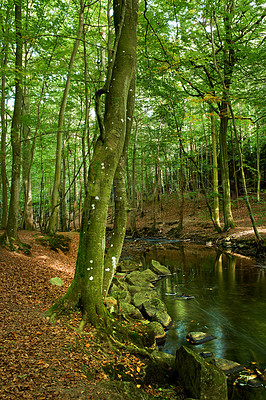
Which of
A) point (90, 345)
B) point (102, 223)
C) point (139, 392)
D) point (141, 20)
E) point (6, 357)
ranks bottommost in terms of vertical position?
point (139, 392)

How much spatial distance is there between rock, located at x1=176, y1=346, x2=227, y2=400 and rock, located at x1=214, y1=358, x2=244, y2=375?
103 centimetres

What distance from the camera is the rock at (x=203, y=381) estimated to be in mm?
3539

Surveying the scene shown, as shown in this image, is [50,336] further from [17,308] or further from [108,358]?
[17,308]

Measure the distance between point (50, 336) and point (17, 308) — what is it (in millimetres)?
1280

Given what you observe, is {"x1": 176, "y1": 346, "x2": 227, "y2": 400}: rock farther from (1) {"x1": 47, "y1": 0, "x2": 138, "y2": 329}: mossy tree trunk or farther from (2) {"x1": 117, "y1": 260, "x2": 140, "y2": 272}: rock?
(2) {"x1": 117, "y1": 260, "x2": 140, "y2": 272}: rock

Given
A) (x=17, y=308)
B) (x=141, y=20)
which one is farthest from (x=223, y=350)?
(x=141, y=20)

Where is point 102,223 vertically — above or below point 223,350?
above

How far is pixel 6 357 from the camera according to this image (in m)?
3.08

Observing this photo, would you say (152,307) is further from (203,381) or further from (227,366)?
(203,381)

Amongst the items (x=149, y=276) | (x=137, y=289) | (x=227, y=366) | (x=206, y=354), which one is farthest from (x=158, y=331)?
(x=149, y=276)

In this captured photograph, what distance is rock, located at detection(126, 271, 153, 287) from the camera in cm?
965

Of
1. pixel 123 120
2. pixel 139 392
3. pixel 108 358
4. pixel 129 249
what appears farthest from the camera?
pixel 129 249

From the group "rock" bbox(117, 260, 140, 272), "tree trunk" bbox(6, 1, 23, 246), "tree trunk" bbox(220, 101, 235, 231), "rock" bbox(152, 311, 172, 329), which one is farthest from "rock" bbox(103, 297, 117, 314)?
"tree trunk" bbox(220, 101, 235, 231)

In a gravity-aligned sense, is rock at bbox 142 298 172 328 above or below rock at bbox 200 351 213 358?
above
